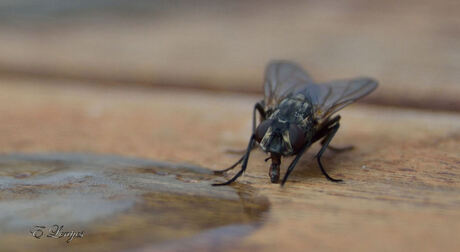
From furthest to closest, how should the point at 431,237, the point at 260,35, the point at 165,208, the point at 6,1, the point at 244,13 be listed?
the point at 6,1, the point at 244,13, the point at 260,35, the point at 165,208, the point at 431,237

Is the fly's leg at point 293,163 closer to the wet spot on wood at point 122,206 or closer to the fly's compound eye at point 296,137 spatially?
the fly's compound eye at point 296,137

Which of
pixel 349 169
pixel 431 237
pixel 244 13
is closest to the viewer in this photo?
pixel 431 237

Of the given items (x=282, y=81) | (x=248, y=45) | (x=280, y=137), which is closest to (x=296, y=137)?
(x=280, y=137)

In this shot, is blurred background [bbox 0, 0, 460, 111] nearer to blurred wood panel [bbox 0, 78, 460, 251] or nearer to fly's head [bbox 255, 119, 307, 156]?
blurred wood panel [bbox 0, 78, 460, 251]

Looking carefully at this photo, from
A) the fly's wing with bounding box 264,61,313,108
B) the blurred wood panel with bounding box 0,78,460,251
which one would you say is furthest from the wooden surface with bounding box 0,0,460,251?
the fly's wing with bounding box 264,61,313,108

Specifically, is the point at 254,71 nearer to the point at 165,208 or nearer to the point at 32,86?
the point at 32,86

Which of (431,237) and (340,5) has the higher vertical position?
(340,5)

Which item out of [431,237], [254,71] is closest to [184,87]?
[254,71]
